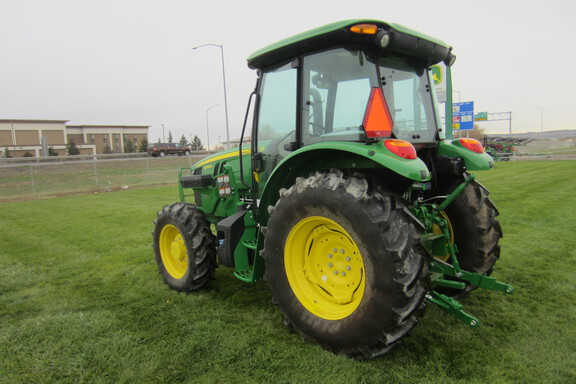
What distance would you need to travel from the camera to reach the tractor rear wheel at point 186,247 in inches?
160

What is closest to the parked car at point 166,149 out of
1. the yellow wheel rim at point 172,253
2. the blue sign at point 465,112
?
the blue sign at point 465,112

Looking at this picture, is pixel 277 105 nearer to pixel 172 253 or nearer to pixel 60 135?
pixel 172 253

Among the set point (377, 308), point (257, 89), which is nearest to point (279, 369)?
point (377, 308)

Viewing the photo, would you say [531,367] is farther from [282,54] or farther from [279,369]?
[282,54]

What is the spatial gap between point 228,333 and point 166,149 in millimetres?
38819

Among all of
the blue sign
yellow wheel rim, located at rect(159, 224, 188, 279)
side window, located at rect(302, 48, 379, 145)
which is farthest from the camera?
the blue sign

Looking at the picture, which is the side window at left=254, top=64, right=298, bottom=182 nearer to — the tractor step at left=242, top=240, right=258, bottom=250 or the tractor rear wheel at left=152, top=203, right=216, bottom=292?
the tractor step at left=242, top=240, right=258, bottom=250

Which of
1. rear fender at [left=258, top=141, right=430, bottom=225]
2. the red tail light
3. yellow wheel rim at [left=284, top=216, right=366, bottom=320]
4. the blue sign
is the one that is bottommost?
yellow wheel rim at [left=284, top=216, right=366, bottom=320]

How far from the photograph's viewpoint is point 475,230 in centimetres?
361

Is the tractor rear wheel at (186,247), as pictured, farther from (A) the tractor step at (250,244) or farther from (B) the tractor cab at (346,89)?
(B) the tractor cab at (346,89)

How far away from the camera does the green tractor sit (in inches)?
98.6

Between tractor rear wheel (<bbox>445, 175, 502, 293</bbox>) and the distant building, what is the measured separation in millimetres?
57759

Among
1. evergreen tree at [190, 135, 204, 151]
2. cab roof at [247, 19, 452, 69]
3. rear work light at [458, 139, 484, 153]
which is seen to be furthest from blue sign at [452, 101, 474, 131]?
evergreen tree at [190, 135, 204, 151]

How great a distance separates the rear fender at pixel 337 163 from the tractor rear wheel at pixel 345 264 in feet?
0.56
